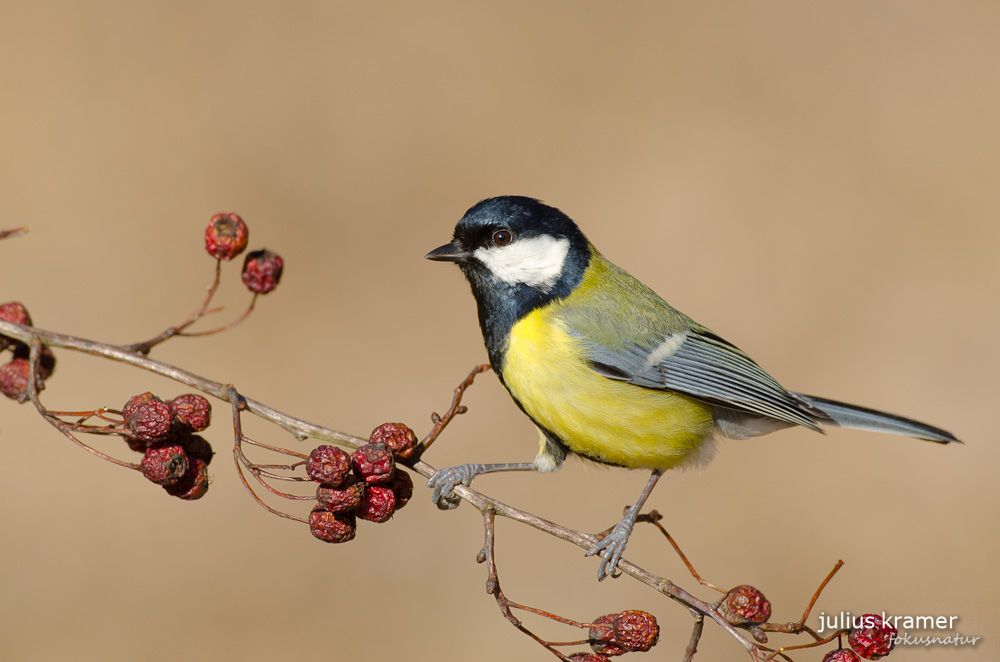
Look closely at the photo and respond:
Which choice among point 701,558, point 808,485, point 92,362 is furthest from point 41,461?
point 808,485

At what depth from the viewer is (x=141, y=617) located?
4.59m

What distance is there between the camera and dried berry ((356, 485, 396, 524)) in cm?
190

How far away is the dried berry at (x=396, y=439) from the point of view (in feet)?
6.31

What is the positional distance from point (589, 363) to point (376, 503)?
3.31ft

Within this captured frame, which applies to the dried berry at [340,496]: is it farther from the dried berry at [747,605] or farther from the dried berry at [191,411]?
the dried berry at [747,605]

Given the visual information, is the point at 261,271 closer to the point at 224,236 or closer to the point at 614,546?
the point at 224,236

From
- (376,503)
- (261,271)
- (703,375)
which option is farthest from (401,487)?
(703,375)

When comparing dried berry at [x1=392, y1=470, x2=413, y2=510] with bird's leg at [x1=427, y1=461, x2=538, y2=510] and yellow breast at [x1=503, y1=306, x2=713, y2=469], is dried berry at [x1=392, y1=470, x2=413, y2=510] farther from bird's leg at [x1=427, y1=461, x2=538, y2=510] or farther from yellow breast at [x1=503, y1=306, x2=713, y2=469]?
yellow breast at [x1=503, y1=306, x2=713, y2=469]

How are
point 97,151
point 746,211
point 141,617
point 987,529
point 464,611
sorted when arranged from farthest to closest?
point 746,211 < point 97,151 < point 987,529 < point 464,611 < point 141,617

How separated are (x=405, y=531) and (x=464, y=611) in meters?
0.60

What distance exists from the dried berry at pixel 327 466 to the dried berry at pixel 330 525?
101 millimetres

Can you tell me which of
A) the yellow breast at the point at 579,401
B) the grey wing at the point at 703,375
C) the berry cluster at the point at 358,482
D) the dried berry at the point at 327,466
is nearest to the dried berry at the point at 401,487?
the berry cluster at the point at 358,482

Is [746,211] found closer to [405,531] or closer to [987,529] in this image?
[987,529]

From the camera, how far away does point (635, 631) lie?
6.22ft
